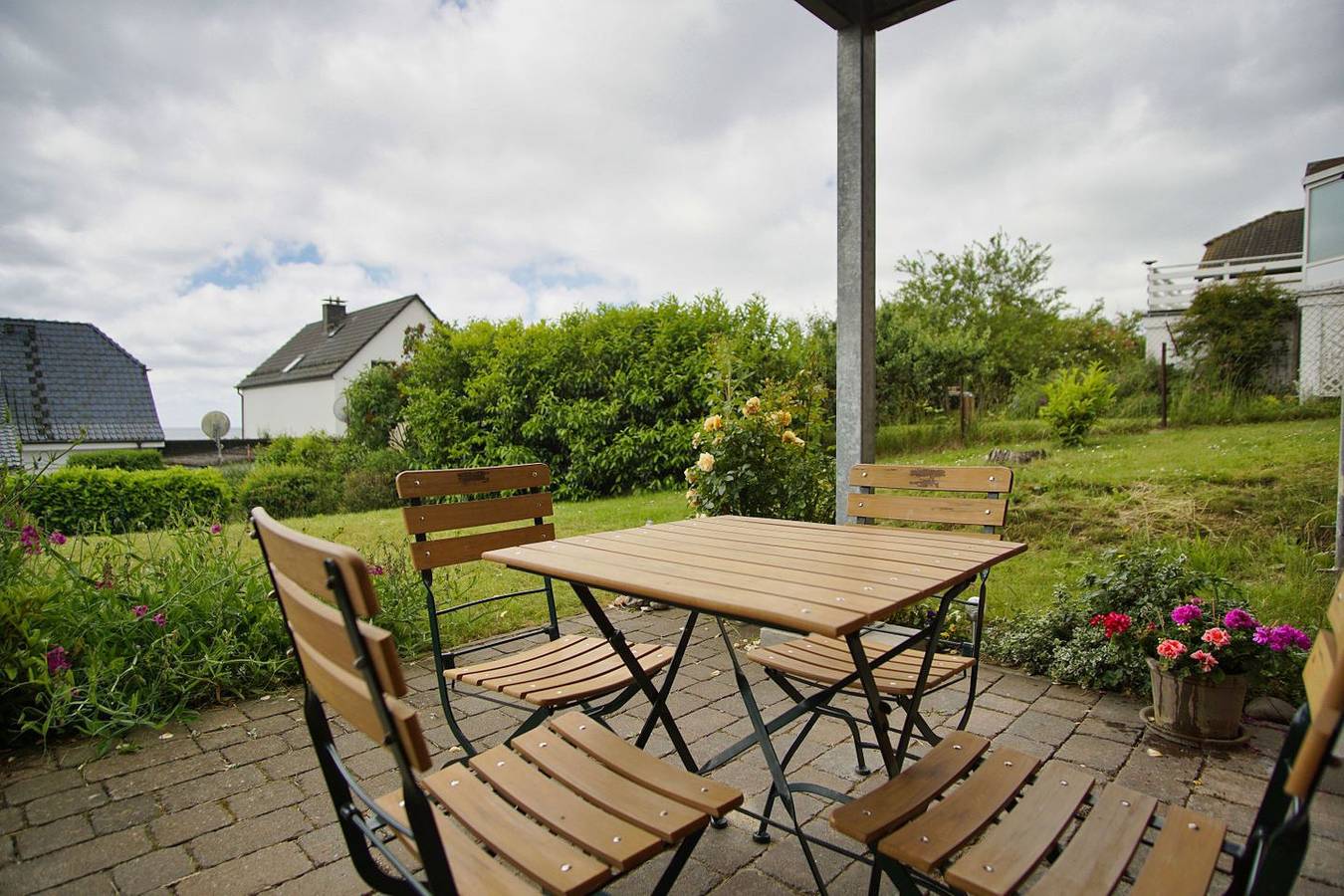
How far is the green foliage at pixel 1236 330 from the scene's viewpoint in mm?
4714

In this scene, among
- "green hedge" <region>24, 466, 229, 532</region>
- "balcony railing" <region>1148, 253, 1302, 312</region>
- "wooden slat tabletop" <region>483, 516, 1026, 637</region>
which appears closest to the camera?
"wooden slat tabletop" <region>483, 516, 1026, 637</region>

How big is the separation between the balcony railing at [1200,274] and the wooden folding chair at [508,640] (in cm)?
484

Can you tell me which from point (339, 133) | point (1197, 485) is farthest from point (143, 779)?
point (339, 133)

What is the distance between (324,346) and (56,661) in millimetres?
32290

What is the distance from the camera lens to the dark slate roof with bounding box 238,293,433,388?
28.8 meters

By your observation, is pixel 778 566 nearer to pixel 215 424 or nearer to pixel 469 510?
pixel 469 510

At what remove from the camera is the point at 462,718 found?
2963 millimetres

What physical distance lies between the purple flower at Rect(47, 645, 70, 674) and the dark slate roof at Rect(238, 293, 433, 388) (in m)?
27.7

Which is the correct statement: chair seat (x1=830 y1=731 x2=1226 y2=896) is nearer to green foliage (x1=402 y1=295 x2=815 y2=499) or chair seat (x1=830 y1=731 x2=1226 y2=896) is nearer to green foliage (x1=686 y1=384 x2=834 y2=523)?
green foliage (x1=686 y1=384 x2=834 y2=523)

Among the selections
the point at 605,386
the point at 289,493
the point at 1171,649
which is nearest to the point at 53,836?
the point at 1171,649

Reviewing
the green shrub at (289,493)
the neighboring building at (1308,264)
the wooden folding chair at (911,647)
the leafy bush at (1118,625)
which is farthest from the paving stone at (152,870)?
the green shrub at (289,493)

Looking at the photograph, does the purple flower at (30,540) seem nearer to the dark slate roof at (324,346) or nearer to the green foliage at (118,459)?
the green foliage at (118,459)

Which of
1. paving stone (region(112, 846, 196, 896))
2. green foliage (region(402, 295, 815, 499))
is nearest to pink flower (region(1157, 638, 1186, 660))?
paving stone (region(112, 846, 196, 896))

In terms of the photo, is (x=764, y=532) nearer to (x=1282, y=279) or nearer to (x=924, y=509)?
(x=924, y=509)
